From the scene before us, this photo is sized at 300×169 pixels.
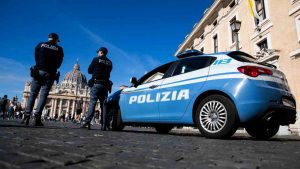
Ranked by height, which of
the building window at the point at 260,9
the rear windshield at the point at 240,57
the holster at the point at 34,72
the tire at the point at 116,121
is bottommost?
the tire at the point at 116,121

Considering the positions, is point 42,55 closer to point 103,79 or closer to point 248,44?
point 103,79

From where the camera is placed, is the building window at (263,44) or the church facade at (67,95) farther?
the church facade at (67,95)

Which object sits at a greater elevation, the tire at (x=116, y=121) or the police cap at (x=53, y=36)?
the police cap at (x=53, y=36)

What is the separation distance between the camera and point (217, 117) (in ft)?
13.4

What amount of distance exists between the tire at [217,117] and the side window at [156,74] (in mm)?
1746

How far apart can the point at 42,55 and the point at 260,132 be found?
5.32 metres

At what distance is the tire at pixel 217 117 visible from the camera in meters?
3.89

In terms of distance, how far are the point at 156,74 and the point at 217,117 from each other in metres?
2.30

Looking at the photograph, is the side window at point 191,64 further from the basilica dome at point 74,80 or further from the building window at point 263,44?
the basilica dome at point 74,80

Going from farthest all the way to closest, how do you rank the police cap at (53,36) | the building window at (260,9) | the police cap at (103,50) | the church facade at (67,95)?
1. the church facade at (67,95)
2. the building window at (260,9)
3. the police cap at (103,50)
4. the police cap at (53,36)

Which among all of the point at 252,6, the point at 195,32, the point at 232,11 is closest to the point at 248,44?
the point at 252,6

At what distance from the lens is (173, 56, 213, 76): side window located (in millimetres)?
4616

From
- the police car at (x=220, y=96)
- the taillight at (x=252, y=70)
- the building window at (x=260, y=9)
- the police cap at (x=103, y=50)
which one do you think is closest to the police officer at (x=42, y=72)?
the police cap at (x=103, y=50)

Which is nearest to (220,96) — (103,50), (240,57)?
(240,57)
